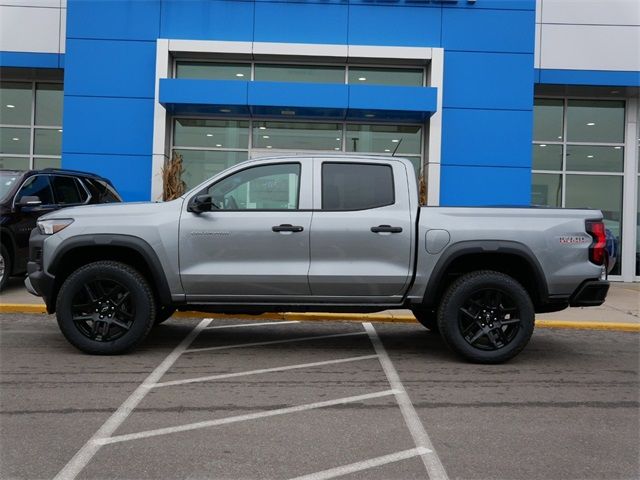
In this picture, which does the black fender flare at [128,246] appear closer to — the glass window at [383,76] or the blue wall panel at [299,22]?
the blue wall panel at [299,22]

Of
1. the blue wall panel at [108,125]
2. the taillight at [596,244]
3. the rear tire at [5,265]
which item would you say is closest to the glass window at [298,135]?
the blue wall panel at [108,125]

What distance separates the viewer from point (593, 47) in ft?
45.5

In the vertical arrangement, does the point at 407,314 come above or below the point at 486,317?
below

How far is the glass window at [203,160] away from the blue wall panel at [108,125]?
1.09 m

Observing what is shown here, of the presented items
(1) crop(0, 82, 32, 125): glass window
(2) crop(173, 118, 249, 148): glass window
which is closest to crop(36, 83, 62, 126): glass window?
(1) crop(0, 82, 32, 125): glass window

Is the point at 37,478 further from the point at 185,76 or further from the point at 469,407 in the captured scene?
the point at 185,76

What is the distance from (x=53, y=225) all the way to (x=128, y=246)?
0.84 meters

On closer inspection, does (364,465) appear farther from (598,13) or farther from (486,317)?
(598,13)

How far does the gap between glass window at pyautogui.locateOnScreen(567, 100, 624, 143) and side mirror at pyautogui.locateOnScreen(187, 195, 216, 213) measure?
38.6 ft

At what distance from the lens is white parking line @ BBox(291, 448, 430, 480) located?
11.7 ft

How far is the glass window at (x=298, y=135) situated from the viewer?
14508 millimetres

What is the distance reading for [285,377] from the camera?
568 centimetres

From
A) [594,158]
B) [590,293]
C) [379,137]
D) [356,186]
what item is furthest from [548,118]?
[356,186]

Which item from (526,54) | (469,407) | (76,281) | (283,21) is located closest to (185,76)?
(283,21)
